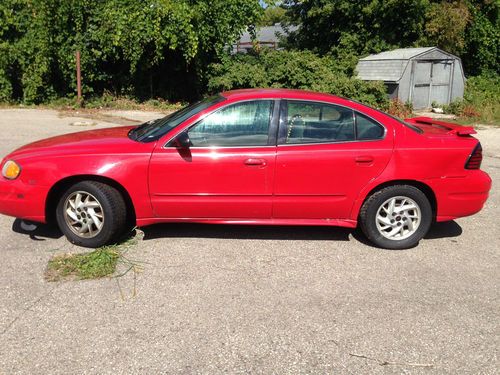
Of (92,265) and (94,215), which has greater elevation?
(94,215)

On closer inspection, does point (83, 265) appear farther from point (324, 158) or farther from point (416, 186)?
point (416, 186)

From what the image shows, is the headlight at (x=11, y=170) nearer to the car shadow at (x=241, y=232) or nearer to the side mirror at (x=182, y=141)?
the car shadow at (x=241, y=232)

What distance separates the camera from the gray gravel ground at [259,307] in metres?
3.12

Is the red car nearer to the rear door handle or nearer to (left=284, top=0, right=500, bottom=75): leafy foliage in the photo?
the rear door handle

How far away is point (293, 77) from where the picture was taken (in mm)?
16266

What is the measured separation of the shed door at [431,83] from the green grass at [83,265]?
16.0m

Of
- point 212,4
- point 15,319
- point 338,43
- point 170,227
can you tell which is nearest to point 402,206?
point 170,227

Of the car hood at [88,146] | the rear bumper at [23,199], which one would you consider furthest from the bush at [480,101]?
the rear bumper at [23,199]

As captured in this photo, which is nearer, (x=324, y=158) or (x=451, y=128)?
(x=324, y=158)

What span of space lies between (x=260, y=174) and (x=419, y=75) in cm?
1547

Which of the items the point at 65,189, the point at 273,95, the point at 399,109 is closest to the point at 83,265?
the point at 65,189

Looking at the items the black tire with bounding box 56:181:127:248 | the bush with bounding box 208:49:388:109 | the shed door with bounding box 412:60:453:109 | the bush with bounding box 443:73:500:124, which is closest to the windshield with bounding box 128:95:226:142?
the black tire with bounding box 56:181:127:248

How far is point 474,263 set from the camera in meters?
4.68

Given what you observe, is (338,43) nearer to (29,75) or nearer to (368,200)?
(29,75)
